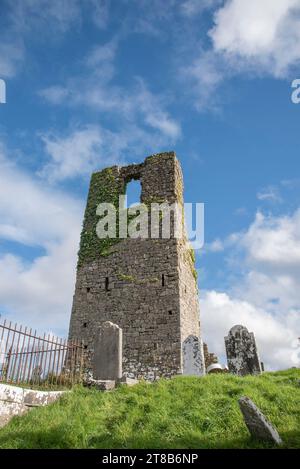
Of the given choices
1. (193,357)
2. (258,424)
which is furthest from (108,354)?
(258,424)

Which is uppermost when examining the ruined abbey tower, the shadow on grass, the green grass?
the ruined abbey tower

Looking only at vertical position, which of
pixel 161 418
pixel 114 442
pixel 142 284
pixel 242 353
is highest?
pixel 142 284

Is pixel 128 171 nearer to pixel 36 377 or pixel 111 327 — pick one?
pixel 111 327

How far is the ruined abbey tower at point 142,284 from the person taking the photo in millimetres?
14016

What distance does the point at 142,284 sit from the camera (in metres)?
15.4

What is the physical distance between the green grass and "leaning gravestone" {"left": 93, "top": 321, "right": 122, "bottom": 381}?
52.3 inches

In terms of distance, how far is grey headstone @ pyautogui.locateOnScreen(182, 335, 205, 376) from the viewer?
10.6m

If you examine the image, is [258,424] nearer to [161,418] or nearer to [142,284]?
[161,418]

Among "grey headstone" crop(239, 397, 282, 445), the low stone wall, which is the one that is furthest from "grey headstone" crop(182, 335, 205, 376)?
"grey headstone" crop(239, 397, 282, 445)

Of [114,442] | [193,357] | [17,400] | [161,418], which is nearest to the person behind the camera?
[114,442]

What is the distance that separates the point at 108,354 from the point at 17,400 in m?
2.98

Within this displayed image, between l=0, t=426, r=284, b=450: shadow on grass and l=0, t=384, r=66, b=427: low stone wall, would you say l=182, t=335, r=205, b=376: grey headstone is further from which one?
l=0, t=426, r=284, b=450: shadow on grass

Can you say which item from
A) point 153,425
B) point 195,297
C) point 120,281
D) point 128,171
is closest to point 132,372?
point 120,281

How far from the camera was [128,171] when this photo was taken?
18516mm
